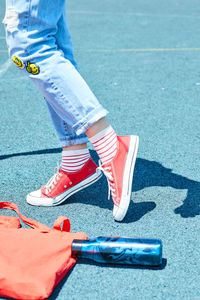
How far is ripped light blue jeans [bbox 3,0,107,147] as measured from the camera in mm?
1992

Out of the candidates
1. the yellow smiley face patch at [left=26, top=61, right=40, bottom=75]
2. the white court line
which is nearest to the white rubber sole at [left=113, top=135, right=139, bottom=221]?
the yellow smiley face patch at [left=26, top=61, right=40, bottom=75]

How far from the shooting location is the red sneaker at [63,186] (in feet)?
7.75

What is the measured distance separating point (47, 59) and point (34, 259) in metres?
0.84

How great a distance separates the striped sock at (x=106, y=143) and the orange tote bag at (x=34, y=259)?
0.36 meters

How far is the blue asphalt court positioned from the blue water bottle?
0.13ft

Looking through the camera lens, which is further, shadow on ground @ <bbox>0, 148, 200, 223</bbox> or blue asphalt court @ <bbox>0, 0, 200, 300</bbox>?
shadow on ground @ <bbox>0, 148, 200, 223</bbox>

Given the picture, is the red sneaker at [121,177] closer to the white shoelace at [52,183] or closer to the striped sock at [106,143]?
the striped sock at [106,143]

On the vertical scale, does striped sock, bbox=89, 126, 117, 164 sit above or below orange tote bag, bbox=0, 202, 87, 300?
above

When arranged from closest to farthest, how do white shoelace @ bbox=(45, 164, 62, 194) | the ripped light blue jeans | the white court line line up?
1. the ripped light blue jeans
2. white shoelace @ bbox=(45, 164, 62, 194)
3. the white court line

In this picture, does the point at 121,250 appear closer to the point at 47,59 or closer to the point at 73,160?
the point at 73,160

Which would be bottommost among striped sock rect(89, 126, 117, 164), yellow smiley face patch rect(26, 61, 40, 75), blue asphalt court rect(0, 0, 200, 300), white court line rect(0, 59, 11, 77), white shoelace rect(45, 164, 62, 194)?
white court line rect(0, 59, 11, 77)

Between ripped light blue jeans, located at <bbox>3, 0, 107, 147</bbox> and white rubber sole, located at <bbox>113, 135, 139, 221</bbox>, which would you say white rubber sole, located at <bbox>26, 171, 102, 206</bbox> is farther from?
ripped light blue jeans, located at <bbox>3, 0, 107, 147</bbox>

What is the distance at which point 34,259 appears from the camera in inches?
69.3

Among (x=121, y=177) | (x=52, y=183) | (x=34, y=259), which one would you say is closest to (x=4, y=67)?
(x=52, y=183)
